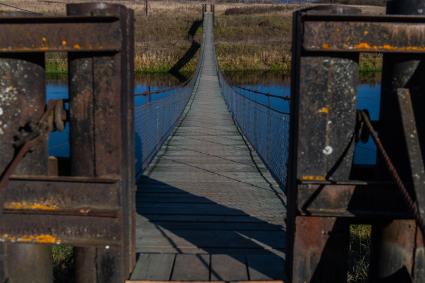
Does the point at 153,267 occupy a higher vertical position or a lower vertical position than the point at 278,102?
higher

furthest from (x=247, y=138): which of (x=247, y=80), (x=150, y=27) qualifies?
(x=150, y=27)

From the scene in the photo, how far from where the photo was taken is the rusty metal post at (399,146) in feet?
5.75

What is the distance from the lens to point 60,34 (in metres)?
1.71

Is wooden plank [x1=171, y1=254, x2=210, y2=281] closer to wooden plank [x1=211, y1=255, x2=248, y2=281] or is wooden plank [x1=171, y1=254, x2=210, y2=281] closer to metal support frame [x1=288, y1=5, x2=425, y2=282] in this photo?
wooden plank [x1=211, y1=255, x2=248, y2=281]

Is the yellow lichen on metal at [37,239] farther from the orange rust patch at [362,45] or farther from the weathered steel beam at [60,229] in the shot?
the orange rust patch at [362,45]

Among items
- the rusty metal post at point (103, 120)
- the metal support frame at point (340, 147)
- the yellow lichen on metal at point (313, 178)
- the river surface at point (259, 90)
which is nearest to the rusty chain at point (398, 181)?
the metal support frame at point (340, 147)

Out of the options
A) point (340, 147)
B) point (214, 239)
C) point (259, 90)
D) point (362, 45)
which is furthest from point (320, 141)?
point (259, 90)

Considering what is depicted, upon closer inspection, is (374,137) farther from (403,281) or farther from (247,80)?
(247,80)

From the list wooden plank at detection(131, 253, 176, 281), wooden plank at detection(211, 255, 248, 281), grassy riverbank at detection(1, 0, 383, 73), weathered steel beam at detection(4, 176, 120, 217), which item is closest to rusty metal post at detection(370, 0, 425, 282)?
wooden plank at detection(211, 255, 248, 281)

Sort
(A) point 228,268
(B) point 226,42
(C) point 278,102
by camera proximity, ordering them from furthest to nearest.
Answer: (B) point 226,42, (C) point 278,102, (A) point 228,268

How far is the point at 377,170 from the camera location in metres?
1.88

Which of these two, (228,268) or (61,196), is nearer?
(61,196)

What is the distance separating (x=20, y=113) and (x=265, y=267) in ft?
3.84

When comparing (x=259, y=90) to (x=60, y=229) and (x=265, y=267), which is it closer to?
(x=265, y=267)
